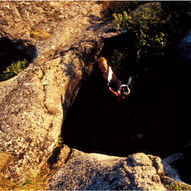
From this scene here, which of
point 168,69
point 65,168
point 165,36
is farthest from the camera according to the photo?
point 168,69

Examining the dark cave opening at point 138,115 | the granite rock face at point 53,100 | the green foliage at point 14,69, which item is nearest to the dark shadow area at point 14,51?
the granite rock face at point 53,100

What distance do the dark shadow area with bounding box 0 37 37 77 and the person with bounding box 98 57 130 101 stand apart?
111 inches

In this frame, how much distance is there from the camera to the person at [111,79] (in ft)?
17.2

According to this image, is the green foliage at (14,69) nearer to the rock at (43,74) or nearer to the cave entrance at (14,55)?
the cave entrance at (14,55)

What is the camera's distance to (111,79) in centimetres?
564

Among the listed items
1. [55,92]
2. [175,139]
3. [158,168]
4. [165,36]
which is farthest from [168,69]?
[55,92]

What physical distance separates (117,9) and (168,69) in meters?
3.90

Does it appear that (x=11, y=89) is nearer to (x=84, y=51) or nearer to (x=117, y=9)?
(x=84, y=51)

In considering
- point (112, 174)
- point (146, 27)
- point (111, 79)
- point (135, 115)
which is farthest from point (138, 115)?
point (112, 174)

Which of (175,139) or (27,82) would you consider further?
(175,139)

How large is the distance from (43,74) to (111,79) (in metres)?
2.53

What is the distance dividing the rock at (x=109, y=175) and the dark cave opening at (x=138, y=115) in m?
2.27

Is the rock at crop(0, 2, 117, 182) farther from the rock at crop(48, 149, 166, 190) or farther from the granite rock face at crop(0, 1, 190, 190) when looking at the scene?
the rock at crop(48, 149, 166, 190)

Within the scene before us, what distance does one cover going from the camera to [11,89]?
4617 mm
